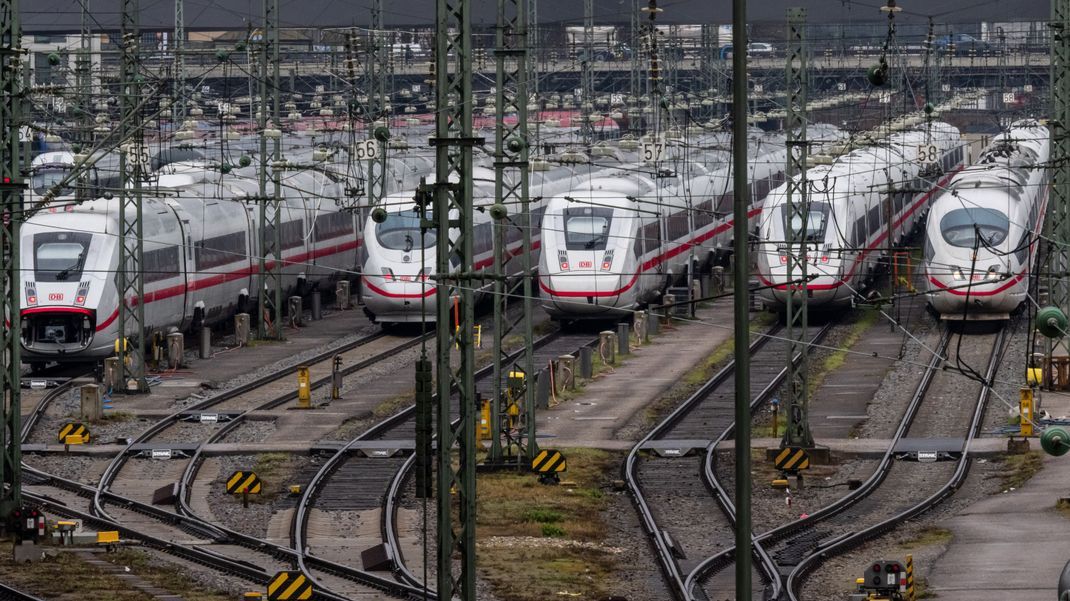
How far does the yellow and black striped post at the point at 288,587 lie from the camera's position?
20.5m

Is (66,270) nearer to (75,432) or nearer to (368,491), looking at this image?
(75,432)

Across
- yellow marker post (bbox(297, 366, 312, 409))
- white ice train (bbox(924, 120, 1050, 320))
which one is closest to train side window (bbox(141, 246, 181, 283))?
yellow marker post (bbox(297, 366, 312, 409))

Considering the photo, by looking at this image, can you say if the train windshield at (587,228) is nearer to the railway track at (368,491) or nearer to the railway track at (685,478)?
the railway track at (685,478)

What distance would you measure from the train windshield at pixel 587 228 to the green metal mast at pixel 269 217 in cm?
683

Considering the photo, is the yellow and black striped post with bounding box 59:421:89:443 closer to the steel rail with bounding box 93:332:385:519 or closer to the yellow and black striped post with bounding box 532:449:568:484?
the steel rail with bounding box 93:332:385:519

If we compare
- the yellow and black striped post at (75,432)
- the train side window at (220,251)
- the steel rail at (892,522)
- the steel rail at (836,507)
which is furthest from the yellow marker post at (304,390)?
the steel rail at (892,522)

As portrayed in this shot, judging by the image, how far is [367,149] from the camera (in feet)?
159

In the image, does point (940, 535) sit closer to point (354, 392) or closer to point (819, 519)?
point (819, 519)

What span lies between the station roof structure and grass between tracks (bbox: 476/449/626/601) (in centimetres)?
1912

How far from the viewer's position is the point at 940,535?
25703mm

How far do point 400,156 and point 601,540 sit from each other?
3448 cm

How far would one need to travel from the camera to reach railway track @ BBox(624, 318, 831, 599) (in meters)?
24.6

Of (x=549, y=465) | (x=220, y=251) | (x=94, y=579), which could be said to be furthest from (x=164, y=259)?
(x=94, y=579)

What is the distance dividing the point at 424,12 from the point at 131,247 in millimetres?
28432
